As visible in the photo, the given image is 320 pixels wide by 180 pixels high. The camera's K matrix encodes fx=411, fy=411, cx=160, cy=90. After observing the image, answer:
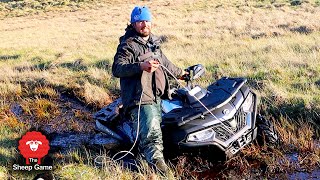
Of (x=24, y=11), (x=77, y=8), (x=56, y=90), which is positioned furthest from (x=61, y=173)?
(x=24, y=11)

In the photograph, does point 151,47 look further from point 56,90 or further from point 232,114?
point 56,90

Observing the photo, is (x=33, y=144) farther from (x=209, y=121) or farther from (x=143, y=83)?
(x=209, y=121)

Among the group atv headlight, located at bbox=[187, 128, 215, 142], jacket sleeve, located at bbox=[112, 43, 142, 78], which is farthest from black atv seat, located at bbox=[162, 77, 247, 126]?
jacket sleeve, located at bbox=[112, 43, 142, 78]

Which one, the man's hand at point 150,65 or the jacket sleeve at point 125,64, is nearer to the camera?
the man's hand at point 150,65

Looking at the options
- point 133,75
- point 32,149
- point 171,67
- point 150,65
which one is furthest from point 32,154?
point 171,67

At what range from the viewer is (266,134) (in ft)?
16.4

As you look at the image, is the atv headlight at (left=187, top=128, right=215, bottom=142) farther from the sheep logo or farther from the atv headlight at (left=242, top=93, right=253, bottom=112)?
the sheep logo

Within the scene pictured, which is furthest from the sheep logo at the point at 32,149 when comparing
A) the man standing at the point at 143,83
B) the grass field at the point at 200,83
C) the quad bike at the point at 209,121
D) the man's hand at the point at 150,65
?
the man's hand at the point at 150,65

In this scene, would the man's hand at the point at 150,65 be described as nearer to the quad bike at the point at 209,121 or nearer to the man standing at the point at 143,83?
the man standing at the point at 143,83

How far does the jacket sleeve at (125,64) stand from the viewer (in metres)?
4.35

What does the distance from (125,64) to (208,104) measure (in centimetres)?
108

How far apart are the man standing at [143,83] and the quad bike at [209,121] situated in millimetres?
222

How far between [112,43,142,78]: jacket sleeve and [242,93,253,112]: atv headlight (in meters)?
1.41

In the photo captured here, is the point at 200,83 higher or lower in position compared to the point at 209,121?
lower
